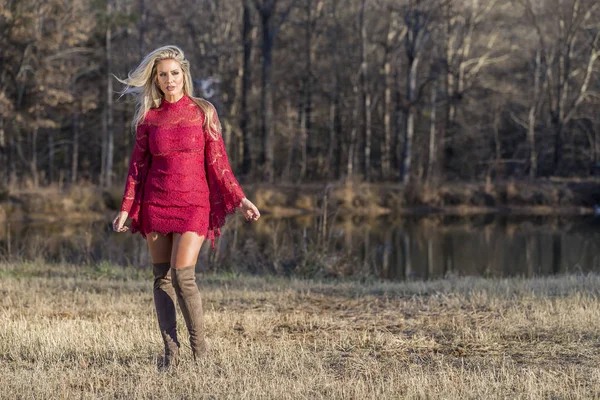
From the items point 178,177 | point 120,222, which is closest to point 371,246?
point 178,177

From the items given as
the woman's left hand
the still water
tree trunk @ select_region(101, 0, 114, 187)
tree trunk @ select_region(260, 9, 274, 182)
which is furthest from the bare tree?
the woman's left hand

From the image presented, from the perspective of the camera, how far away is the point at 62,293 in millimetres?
10180

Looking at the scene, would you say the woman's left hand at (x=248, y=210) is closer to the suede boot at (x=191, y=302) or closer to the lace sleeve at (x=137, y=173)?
the suede boot at (x=191, y=302)

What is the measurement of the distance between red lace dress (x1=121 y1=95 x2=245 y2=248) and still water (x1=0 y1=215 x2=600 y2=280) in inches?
355

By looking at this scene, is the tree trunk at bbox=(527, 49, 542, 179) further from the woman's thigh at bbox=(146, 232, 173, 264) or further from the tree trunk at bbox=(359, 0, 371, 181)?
the woman's thigh at bbox=(146, 232, 173, 264)

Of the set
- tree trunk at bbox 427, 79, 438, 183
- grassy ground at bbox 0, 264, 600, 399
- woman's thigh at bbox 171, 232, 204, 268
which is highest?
tree trunk at bbox 427, 79, 438, 183

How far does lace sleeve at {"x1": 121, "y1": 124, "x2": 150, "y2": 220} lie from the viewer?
5801mm

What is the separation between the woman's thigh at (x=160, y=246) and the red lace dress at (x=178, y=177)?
67mm

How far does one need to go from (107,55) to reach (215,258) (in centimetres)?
1966

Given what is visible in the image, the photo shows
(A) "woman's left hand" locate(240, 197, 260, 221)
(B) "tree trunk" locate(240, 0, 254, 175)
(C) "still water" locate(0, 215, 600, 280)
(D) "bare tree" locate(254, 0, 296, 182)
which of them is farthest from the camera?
(B) "tree trunk" locate(240, 0, 254, 175)

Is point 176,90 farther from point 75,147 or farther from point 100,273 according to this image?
point 75,147

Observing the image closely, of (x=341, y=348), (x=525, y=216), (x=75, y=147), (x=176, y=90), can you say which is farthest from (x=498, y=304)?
(x=75, y=147)

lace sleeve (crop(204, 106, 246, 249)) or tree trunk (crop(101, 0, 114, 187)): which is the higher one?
tree trunk (crop(101, 0, 114, 187))

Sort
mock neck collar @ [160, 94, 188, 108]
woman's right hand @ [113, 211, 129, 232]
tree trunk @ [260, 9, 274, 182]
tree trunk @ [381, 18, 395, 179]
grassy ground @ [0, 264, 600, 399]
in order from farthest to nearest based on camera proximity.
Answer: tree trunk @ [381, 18, 395, 179] < tree trunk @ [260, 9, 274, 182] < mock neck collar @ [160, 94, 188, 108] < woman's right hand @ [113, 211, 129, 232] < grassy ground @ [0, 264, 600, 399]
